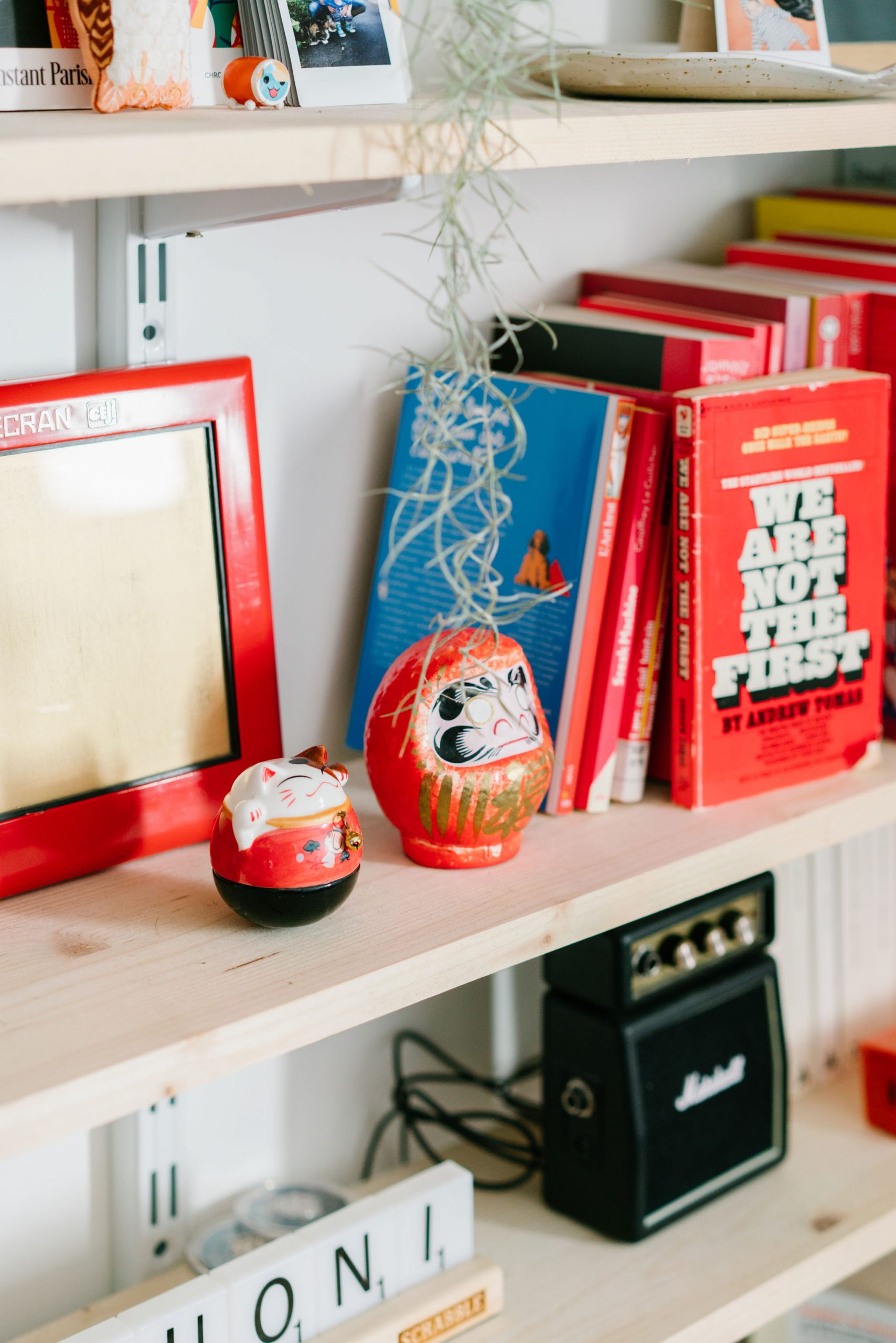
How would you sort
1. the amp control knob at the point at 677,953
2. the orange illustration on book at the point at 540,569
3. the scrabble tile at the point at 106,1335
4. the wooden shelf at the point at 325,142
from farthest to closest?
the amp control knob at the point at 677,953 < the orange illustration on book at the point at 540,569 < the scrabble tile at the point at 106,1335 < the wooden shelf at the point at 325,142

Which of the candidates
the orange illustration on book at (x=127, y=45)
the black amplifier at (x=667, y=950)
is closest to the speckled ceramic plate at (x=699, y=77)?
the orange illustration on book at (x=127, y=45)

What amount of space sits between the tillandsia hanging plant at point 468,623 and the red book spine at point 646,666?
60 millimetres

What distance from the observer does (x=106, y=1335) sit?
78 cm

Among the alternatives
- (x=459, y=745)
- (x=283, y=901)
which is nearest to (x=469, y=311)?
(x=459, y=745)

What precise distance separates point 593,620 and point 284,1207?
0.47 meters

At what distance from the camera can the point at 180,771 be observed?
0.83m

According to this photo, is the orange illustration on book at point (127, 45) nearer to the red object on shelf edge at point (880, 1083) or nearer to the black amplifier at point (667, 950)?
the black amplifier at point (667, 950)

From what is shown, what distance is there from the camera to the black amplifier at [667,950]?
0.96m

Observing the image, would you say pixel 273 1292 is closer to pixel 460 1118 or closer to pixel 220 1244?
pixel 220 1244

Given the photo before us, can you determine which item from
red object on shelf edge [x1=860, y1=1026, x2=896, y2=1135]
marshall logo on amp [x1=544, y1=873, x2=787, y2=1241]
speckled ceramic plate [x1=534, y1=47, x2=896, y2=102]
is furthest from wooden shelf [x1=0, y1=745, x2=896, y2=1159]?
speckled ceramic plate [x1=534, y1=47, x2=896, y2=102]

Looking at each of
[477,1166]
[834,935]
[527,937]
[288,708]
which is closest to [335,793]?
[527,937]

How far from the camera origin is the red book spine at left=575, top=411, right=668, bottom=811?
860 millimetres

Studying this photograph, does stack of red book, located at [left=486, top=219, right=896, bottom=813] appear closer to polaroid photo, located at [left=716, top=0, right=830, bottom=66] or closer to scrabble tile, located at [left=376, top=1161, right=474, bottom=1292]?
polaroid photo, located at [left=716, top=0, right=830, bottom=66]

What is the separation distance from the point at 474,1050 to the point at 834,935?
0.33 meters
